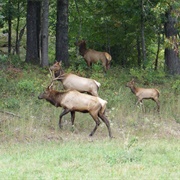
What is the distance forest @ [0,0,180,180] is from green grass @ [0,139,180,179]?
2cm

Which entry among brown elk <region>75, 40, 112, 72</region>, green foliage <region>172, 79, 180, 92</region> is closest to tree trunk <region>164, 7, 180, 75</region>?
green foliage <region>172, 79, 180, 92</region>

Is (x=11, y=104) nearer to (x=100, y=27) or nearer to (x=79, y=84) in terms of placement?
(x=79, y=84)

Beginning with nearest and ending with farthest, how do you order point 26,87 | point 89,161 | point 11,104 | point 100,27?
point 89,161
point 11,104
point 26,87
point 100,27

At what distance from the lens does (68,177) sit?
828cm

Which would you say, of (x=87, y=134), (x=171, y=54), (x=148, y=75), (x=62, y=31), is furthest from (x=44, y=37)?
(x=87, y=134)

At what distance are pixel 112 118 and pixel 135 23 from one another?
9070mm

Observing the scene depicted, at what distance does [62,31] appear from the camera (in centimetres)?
2031

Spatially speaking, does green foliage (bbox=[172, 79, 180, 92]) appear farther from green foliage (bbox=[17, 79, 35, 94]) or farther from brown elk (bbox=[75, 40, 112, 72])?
green foliage (bbox=[17, 79, 35, 94])

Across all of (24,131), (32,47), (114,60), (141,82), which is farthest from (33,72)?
(114,60)

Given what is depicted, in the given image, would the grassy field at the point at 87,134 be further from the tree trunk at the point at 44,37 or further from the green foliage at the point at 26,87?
the tree trunk at the point at 44,37

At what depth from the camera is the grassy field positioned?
8.90 m

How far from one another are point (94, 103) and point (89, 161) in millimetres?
3503

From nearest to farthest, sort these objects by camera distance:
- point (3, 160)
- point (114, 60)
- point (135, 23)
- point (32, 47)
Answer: point (3, 160), point (32, 47), point (135, 23), point (114, 60)

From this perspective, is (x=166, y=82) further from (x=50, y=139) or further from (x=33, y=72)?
(x=50, y=139)
